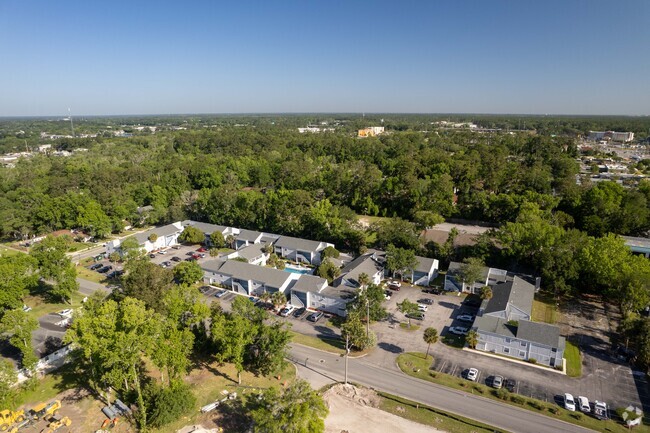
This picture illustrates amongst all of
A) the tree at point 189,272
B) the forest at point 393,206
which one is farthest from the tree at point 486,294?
the tree at point 189,272

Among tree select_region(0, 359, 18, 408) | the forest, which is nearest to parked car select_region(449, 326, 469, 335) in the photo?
the forest

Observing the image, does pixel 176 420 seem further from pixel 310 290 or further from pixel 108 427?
pixel 310 290

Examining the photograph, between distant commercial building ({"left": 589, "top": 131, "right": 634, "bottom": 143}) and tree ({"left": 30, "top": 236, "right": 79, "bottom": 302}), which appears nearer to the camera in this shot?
tree ({"left": 30, "top": 236, "right": 79, "bottom": 302})

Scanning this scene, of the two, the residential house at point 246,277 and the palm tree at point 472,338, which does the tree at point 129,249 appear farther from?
the palm tree at point 472,338

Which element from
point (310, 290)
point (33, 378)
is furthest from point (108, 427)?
point (310, 290)

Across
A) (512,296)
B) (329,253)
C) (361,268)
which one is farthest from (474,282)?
(329,253)

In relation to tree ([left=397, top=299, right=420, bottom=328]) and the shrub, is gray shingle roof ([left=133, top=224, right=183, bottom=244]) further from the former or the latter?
tree ([left=397, top=299, right=420, bottom=328])
